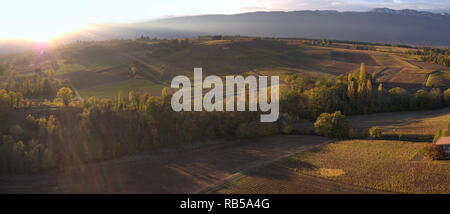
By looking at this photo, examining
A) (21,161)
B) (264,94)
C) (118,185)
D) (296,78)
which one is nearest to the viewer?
(118,185)

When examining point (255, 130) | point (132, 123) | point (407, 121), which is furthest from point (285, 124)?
point (132, 123)

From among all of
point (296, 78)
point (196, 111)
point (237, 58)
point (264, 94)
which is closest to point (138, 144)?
point (196, 111)

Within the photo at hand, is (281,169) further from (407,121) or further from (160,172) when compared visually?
(407,121)

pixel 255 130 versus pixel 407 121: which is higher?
pixel 407 121

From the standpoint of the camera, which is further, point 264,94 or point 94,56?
point 94,56

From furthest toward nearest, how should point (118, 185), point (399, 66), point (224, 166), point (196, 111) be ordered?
point (399, 66) → point (196, 111) → point (224, 166) → point (118, 185)

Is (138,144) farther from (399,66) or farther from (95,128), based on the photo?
(399,66)

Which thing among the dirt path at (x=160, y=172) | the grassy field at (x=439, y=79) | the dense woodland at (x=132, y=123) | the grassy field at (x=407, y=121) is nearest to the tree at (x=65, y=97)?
the dense woodland at (x=132, y=123)
